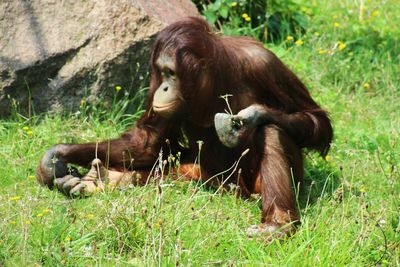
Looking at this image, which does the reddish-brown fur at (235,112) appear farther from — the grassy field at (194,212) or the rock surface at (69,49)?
the rock surface at (69,49)

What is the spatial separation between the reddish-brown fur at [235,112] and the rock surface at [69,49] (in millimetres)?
784

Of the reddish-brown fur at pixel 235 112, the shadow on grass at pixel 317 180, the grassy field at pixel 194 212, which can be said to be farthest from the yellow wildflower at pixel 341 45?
the reddish-brown fur at pixel 235 112

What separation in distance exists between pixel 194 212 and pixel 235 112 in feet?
3.34

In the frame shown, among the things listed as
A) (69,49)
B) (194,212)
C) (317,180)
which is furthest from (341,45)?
(194,212)

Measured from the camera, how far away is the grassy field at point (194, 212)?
3781 millimetres

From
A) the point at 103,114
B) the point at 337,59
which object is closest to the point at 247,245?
the point at 103,114

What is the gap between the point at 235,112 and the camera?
477 cm

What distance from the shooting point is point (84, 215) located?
422 centimetres

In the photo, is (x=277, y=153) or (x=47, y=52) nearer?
(x=277, y=153)

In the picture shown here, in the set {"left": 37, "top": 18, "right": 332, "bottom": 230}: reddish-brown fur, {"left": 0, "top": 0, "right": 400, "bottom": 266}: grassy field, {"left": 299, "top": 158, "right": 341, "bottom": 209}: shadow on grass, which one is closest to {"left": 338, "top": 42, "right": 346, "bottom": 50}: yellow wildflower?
{"left": 0, "top": 0, "right": 400, "bottom": 266}: grassy field

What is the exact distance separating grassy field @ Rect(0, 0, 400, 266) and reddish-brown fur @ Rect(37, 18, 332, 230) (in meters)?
0.18

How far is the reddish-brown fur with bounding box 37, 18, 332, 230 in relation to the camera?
4.49m

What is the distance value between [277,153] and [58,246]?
1.30 m

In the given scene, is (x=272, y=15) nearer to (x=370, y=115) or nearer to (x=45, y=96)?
(x=370, y=115)
